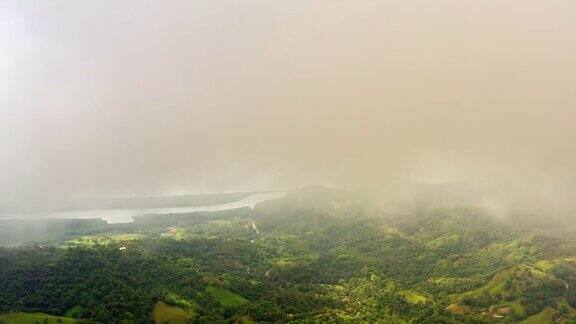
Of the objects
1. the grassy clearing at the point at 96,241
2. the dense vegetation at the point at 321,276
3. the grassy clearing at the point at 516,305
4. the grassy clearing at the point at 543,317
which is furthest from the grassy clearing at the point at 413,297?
the grassy clearing at the point at 96,241

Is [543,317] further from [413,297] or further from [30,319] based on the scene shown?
[30,319]

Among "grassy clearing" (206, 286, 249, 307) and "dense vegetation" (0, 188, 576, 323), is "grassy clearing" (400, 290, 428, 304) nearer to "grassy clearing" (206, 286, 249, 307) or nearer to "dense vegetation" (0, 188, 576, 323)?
"dense vegetation" (0, 188, 576, 323)

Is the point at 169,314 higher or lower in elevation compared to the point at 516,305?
higher

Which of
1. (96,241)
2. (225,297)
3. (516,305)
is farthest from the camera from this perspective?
(96,241)

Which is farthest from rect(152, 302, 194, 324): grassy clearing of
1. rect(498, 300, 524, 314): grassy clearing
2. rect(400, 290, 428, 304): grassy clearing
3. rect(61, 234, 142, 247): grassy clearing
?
rect(498, 300, 524, 314): grassy clearing

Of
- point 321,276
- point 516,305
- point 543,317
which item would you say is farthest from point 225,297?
point 543,317

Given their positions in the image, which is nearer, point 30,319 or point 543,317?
point 30,319

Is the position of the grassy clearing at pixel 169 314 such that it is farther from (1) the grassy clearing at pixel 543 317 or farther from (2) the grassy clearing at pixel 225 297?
(1) the grassy clearing at pixel 543 317
